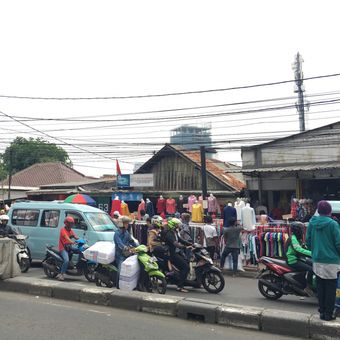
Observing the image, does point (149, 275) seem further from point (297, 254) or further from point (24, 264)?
point (24, 264)

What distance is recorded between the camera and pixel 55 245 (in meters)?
11.5

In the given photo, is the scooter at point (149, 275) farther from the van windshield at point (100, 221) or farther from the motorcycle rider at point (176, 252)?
the van windshield at point (100, 221)

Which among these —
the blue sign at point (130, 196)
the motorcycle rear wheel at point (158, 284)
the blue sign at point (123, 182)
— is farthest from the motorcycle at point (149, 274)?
the blue sign at point (123, 182)

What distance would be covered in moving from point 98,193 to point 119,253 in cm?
1538

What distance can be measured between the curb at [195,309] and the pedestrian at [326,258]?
23 cm

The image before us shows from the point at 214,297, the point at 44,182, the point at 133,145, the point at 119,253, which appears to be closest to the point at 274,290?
the point at 214,297

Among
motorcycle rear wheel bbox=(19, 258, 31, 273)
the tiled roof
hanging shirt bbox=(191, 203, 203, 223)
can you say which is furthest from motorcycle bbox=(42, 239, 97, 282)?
the tiled roof

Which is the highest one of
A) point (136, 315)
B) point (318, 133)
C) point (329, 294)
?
point (318, 133)

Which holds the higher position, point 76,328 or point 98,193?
point 98,193

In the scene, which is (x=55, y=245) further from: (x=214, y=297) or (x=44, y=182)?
(x=44, y=182)

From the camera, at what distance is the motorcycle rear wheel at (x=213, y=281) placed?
8539 millimetres

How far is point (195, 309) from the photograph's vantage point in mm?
6293

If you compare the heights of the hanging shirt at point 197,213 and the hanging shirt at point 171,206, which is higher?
the hanging shirt at point 171,206

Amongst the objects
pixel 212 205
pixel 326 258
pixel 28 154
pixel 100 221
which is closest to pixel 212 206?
pixel 212 205
